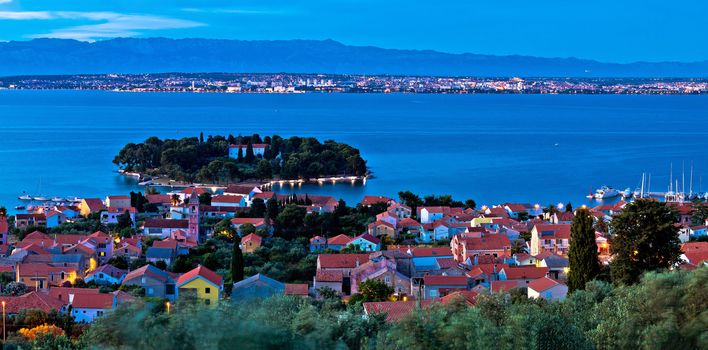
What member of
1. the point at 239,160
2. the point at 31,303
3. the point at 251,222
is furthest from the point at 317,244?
the point at 239,160

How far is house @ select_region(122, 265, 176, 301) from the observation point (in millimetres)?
15031

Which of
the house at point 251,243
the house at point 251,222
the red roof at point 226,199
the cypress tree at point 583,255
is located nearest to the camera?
the cypress tree at point 583,255

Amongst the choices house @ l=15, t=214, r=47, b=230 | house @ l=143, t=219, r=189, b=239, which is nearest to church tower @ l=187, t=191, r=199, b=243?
house @ l=143, t=219, r=189, b=239

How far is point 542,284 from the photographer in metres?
14.1

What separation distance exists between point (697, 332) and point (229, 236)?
15.9 meters

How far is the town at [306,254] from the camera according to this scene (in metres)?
12.0

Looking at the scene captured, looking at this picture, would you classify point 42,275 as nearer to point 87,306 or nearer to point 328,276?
point 87,306

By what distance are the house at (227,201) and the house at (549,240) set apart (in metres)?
10.6

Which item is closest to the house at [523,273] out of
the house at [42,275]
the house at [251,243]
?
the house at [251,243]

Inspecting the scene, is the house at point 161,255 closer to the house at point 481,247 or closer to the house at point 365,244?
the house at point 365,244

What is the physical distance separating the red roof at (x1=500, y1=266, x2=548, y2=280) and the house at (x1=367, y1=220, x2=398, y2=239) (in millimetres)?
6265

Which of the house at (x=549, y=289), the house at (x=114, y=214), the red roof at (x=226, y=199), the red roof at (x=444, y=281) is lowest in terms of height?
the house at (x=114, y=214)

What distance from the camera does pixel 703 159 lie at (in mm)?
47781

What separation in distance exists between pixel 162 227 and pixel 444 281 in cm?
994
